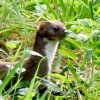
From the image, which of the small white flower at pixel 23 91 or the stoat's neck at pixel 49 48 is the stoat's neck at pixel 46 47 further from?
the small white flower at pixel 23 91

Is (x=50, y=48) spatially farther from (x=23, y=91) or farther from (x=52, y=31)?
(x=23, y=91)

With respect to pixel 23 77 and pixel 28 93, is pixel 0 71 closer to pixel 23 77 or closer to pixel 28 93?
pixel 23 77

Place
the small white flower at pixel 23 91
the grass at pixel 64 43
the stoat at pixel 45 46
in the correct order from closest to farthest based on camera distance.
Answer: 1. the small white flower at pixel 23 91
2. the grass at pixel 64 43
3. the stoat at pixel 45 46

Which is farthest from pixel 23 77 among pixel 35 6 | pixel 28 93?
pixel 35 6

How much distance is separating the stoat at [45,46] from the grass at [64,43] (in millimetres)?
76

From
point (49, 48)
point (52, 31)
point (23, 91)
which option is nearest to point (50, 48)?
point (49, 48)

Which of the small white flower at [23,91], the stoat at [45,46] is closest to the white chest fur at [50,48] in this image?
the stoat at [45,46]

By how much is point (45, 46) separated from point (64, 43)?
2.06 feet

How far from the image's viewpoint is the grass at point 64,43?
3629 millimetres

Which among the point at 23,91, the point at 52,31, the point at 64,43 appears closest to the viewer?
the point at 23,91

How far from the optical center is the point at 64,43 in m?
4.52

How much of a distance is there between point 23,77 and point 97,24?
2.09 ft

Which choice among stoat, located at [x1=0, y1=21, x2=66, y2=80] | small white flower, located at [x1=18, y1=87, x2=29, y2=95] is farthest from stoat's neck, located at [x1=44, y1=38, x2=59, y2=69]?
small white flower, located at [x1=18, y1=87, x2=29, y2=95]

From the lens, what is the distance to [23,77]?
3840mm
